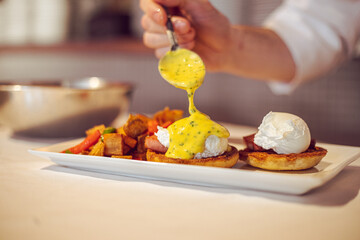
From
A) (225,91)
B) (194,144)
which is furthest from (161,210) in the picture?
(225,91)

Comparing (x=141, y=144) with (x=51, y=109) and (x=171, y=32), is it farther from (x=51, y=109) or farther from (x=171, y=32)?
(x=51, y=109)

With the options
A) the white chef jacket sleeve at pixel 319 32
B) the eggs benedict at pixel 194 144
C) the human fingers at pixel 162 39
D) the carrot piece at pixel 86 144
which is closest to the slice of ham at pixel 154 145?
the eggs benedict at pixel 194 144

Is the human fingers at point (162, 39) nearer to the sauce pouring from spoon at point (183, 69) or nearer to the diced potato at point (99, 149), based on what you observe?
the sauce pouring from spoon at point (183, 69)

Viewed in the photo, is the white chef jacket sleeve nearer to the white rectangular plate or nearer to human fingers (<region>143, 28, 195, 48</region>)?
human fingers (<region>143, 28, 195, 48</region>)

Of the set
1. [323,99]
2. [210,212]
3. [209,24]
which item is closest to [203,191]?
[210,212]

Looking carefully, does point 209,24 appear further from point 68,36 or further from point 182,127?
point 68,36

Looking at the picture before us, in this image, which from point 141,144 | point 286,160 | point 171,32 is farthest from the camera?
point 171,32
